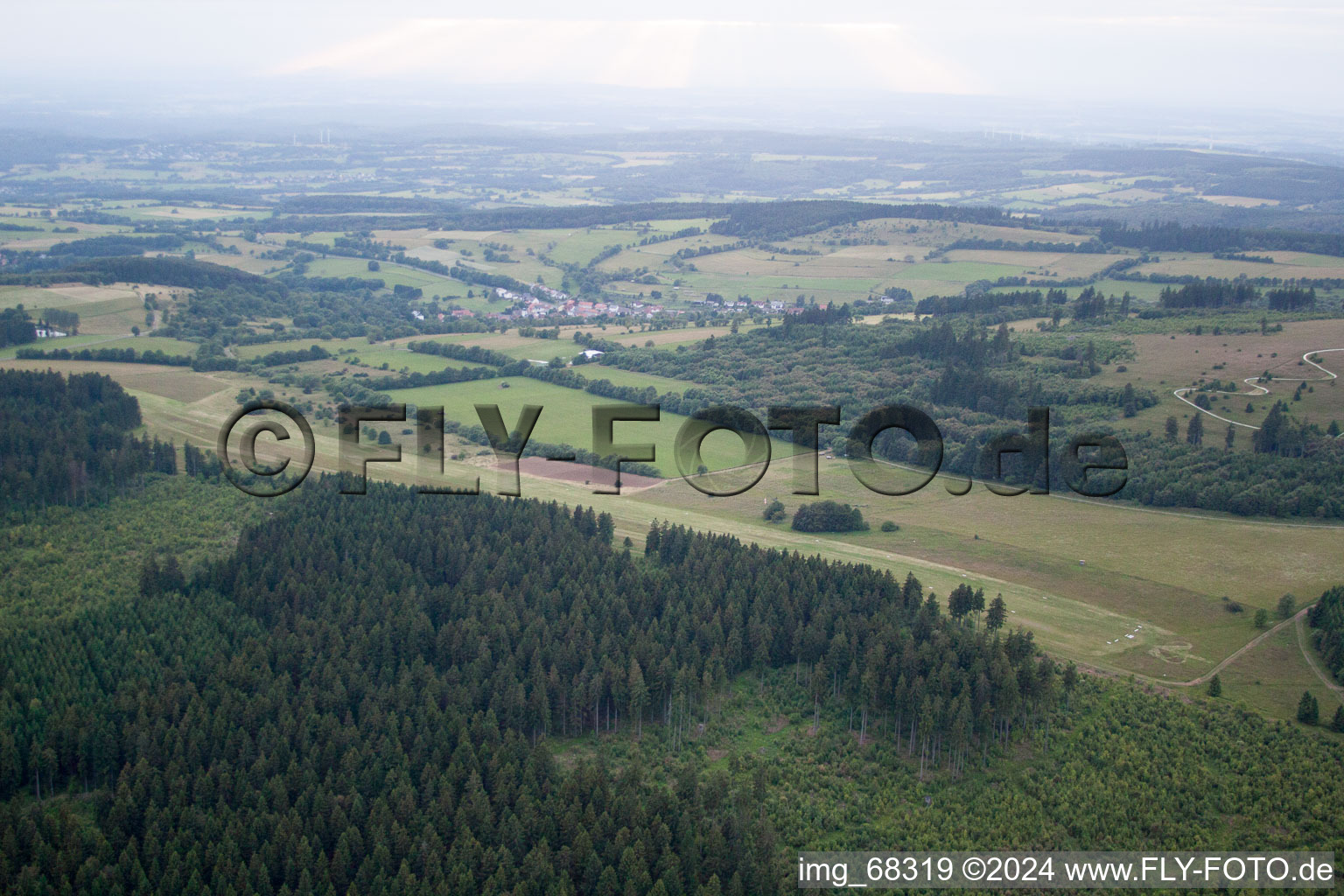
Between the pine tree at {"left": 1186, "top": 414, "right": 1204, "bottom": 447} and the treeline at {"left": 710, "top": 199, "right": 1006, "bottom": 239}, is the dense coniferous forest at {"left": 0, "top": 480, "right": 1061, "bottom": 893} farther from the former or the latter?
the treeline at {"left": 710, "top": 199, "right": 1006, "bottom": 239}

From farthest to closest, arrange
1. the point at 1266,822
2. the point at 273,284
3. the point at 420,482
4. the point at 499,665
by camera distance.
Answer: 1. the point at 273,284
2. the point at 420,482
3. the point at 499,665
4. the point at 1266,822

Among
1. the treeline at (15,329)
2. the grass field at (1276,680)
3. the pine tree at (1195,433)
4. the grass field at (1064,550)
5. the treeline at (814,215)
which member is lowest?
the grass field at (1276,680)

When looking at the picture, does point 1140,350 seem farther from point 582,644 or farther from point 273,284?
point 273,284

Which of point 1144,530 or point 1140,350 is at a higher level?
point 1140,350

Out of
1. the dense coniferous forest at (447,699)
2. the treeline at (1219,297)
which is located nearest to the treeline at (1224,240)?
the treeline at (1219,297)

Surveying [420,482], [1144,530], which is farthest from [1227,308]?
[420,482]

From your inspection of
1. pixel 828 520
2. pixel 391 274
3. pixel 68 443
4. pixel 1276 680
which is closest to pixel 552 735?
pixel 828 520

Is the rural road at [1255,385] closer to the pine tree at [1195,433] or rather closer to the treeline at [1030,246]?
the pine tree at [1195,433]
